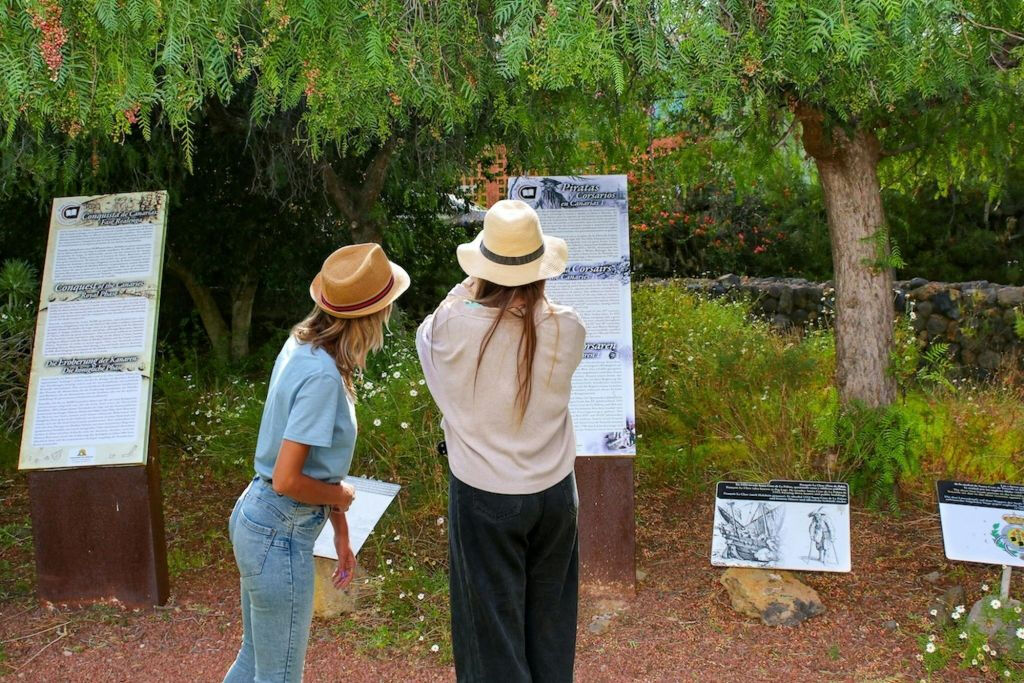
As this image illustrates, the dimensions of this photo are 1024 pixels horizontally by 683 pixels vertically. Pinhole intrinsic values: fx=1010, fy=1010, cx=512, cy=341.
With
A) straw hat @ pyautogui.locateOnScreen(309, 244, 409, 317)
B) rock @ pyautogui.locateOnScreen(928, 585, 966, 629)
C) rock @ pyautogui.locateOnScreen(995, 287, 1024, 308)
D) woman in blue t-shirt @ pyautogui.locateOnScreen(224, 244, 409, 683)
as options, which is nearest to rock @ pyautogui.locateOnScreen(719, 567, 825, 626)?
rock @ pyautogui.locateOnScreen(928, 585, 966, 629)

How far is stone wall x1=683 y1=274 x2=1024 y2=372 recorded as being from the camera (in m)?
9.05

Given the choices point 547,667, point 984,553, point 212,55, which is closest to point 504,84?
point 212,55

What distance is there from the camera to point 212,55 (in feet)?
12.6

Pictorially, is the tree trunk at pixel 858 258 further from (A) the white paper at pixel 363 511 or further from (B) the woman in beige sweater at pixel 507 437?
(B) the woman in beige sweater at pixel 507 437

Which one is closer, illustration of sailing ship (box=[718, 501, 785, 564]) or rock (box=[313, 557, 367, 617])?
illustration of sailing ship (box=[718, 501, 785, 564])

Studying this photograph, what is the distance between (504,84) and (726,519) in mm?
2275

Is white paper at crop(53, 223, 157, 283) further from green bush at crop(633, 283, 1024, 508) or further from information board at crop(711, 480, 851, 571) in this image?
green bush at crop(633, 283, 1024, 508)

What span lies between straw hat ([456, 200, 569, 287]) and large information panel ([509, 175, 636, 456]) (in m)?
1.65

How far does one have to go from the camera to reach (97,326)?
191 inches

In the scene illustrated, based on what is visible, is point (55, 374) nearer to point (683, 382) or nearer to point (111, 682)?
point (111, 682)

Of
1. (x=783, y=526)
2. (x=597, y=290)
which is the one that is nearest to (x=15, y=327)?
(x=597, y=290)

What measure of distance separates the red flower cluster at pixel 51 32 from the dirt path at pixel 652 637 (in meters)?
2.50

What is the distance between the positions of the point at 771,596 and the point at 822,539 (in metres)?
0.35

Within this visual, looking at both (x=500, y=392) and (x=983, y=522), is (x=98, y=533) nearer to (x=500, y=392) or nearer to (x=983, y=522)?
(x=500, y=392)
